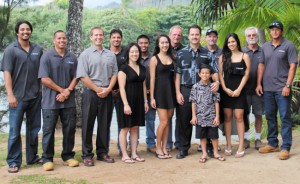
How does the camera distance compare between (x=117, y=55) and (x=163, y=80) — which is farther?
(x=117, y=55)

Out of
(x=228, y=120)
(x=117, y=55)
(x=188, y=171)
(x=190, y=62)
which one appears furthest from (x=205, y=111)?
(x=117, y=55)

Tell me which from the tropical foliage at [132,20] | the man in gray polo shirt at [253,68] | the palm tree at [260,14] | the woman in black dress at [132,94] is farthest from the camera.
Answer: the tropical foliage at [132,20]

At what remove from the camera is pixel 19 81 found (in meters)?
5.77

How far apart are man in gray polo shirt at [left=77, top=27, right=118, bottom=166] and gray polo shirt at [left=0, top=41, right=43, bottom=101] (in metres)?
0.61

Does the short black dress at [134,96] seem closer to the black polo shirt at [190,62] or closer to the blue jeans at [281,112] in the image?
the black polo shirt at [190,62]

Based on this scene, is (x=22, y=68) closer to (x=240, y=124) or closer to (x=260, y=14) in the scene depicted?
(x=240, y=124)

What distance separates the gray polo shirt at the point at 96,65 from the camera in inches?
228

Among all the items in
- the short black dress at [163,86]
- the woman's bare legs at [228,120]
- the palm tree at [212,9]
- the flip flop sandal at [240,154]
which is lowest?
the flip flop sandal at [240,154]

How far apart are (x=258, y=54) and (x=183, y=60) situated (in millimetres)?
1127

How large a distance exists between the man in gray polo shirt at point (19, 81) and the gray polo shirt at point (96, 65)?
2.03 feet

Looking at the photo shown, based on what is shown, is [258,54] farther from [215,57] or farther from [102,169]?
[102,169]

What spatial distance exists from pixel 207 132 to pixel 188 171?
75cm

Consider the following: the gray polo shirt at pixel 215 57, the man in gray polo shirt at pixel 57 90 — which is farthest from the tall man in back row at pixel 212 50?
the man in gray polo shirt at pixel 57 90

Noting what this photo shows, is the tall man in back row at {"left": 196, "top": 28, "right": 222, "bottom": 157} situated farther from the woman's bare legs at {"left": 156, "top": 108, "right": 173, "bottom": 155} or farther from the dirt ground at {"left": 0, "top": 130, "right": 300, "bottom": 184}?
the woman's bare legs at {"left": 156, "top": 108, "right": 173, "bottom": 155}
